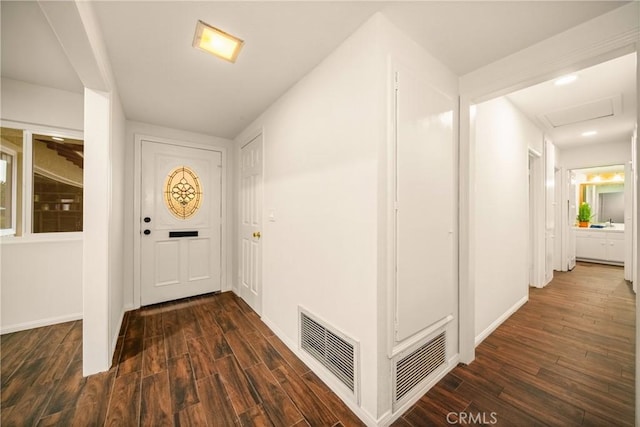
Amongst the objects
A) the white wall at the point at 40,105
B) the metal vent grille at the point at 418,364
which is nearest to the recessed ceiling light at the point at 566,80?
the metal vent grille at the point at 418,364

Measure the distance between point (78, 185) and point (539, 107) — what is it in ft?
18.6

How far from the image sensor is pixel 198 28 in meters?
1.54

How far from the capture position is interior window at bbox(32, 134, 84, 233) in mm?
2555

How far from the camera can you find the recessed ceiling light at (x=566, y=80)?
236 cm

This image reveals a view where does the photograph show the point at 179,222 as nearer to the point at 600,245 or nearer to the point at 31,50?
the point at 31,50

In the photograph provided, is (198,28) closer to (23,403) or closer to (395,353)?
(395,353)

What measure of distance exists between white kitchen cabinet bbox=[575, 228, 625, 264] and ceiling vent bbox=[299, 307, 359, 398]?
24.8 ft

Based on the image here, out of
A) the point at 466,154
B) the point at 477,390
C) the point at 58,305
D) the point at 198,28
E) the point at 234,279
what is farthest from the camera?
the point at 234,279

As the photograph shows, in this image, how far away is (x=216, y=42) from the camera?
1680mm

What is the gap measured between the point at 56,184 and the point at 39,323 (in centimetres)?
150

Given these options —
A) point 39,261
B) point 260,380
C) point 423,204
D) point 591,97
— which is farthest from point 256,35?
point 591,97

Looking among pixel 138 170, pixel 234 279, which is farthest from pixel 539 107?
pixel 138 170

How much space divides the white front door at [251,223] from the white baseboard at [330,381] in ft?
2.33

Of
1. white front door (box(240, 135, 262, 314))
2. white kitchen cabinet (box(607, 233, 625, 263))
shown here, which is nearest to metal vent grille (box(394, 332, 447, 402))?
white front door (box(240, 135, 262, 314))
